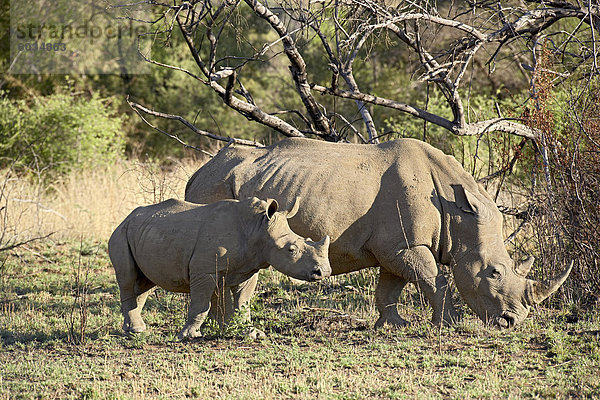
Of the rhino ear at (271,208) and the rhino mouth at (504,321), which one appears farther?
the rhino mouth at (504,321)

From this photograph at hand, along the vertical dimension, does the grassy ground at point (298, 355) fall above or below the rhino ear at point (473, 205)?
below

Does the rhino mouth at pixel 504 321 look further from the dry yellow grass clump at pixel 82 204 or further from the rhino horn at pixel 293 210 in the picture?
the dry yellow grass clump at pixel 82 204

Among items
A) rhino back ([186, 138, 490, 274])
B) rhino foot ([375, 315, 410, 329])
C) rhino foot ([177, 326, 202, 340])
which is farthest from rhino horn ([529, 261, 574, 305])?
rhino foot ([177, 326, 202, 340])

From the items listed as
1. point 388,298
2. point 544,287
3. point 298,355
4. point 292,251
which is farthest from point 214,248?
point 544,287

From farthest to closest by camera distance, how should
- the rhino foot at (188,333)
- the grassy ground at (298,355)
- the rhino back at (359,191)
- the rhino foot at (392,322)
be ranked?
the rhino foot at (392,322)
the rhino back at (359,191)
the rhino foot at (188,333)
the grassy ground at (298,355)

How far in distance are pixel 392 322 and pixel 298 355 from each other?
1514 mm

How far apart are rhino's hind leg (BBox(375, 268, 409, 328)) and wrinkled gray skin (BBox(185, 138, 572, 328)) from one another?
0.02 meters

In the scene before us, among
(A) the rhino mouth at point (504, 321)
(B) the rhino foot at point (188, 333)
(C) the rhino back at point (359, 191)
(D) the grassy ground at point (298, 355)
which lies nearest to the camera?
(D) the grassy ground at point (298, 355)

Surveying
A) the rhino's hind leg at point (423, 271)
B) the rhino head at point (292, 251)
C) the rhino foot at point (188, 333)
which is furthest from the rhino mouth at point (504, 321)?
the rhino foot at point (188, 333)

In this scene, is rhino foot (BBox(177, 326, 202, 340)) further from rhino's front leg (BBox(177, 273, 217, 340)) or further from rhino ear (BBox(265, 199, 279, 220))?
rhino ear (BBox(265, 199, 279, 220))

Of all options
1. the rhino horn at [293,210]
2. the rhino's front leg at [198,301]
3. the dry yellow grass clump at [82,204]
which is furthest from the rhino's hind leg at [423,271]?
the dry yellow grass clump at [82,204]

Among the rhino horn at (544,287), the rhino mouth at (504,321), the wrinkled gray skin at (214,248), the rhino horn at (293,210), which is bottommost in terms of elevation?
the rhino mouth at (504,321)

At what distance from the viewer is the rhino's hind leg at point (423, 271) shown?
25.5 ft

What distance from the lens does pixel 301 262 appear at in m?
7.18
